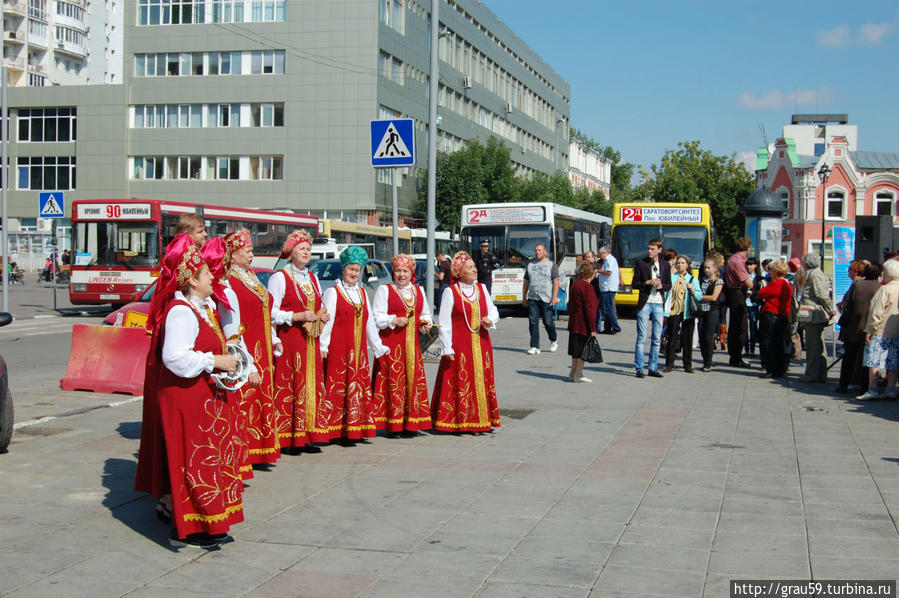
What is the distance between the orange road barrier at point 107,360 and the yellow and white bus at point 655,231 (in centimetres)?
1668

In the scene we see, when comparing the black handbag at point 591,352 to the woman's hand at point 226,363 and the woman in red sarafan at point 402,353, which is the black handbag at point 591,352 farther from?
the woman's hand at point 226,363

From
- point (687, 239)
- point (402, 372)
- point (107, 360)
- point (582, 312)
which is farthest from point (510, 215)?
point (402, 372)

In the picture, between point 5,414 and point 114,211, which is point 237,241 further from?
point 114,211

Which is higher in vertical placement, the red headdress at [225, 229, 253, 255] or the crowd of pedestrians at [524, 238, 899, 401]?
the red headdress at [225, 229, 253, 255]

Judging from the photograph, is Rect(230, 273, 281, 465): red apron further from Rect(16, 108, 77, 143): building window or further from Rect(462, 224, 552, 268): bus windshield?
Rect(16, 108, 77, 143): building window

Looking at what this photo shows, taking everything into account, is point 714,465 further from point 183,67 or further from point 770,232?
point 183,67

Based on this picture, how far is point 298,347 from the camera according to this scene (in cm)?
784

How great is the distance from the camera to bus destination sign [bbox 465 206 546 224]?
26.5 metres

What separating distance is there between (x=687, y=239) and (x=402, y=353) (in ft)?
59.8

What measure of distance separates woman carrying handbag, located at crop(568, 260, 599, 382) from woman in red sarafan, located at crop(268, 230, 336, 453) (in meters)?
5.49

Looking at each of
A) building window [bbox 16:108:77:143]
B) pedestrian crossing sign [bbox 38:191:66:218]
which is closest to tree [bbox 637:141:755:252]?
building window [bbox 16:108:77:143]

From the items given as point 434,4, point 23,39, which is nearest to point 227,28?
point 23,39

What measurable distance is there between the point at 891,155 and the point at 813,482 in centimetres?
7439

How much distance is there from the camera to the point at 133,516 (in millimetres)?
6078
